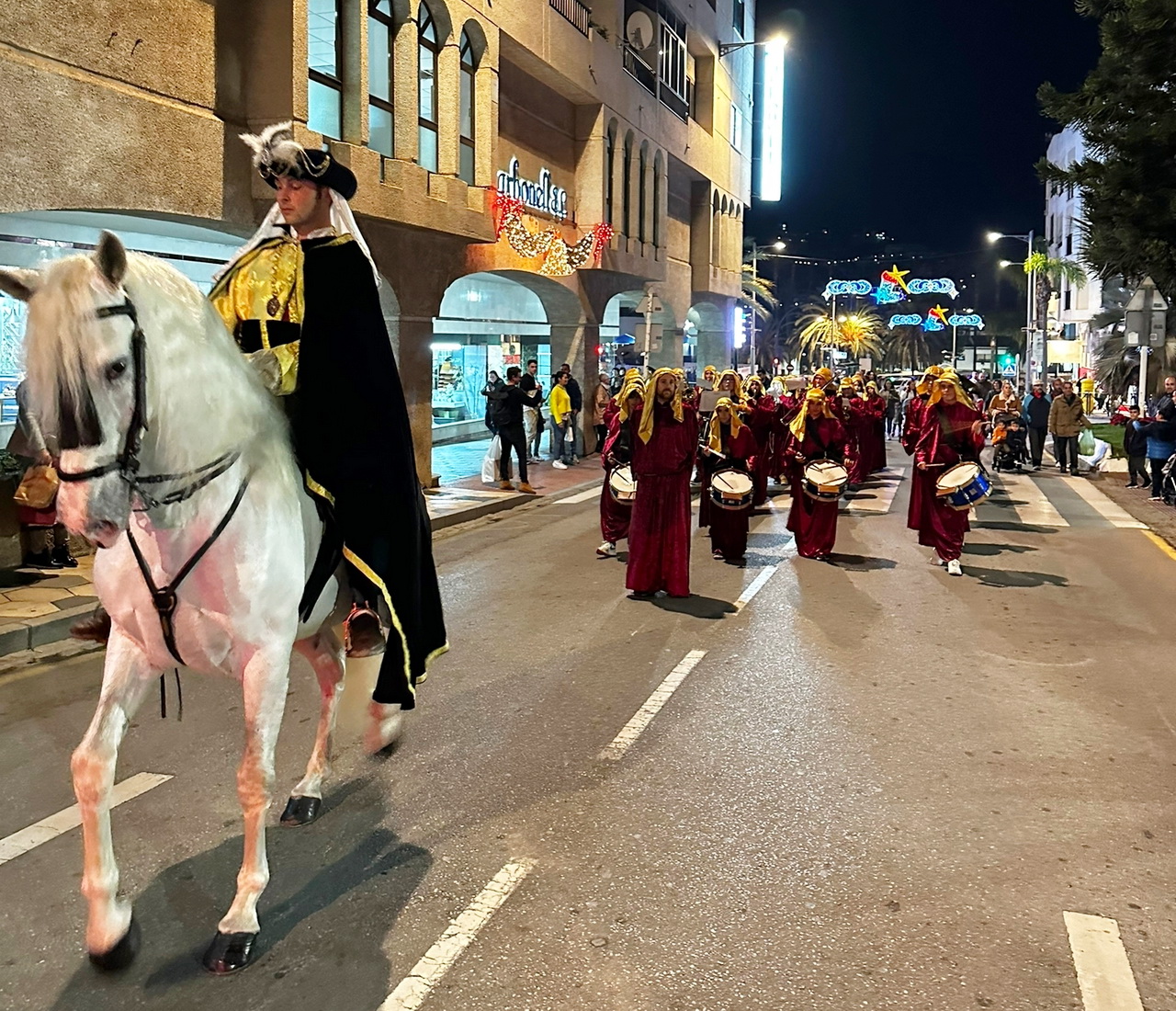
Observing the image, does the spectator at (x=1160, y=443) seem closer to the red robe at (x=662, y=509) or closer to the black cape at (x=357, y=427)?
the red robe at (x=662, y=509)

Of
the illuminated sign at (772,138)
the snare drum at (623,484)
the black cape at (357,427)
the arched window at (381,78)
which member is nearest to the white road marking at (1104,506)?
the snare drum at (623,484)

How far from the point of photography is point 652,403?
964 cm

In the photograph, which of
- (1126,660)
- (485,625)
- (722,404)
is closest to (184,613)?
(485,625)

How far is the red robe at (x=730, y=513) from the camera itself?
38.5 feet

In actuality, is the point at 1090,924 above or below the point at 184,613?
below

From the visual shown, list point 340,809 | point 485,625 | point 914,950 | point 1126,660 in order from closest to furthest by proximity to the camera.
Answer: point 914,950 → point 340,809 → point 1126,660 → point 485,625

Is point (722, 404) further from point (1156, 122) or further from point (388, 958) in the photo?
point (388, 958)

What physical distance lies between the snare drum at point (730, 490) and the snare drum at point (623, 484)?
0.85 m

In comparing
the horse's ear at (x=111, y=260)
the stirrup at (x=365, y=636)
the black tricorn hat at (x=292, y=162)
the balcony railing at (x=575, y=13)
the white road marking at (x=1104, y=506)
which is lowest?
the white road marking at (x=1104, y=506)

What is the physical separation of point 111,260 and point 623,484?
8.14 m

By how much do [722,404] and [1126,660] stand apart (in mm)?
5400

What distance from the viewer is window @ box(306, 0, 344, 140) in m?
14.2

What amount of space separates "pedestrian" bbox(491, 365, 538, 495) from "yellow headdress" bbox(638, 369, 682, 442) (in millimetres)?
7608

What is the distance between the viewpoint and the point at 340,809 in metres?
4.97
